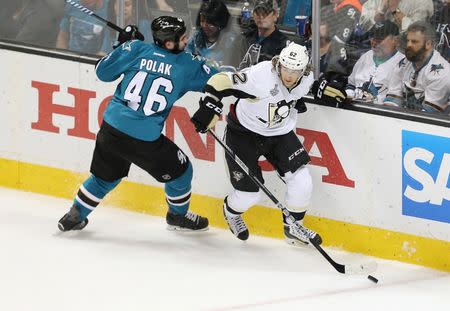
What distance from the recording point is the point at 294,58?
517cm

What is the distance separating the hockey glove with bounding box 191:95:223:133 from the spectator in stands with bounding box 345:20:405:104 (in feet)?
2.00

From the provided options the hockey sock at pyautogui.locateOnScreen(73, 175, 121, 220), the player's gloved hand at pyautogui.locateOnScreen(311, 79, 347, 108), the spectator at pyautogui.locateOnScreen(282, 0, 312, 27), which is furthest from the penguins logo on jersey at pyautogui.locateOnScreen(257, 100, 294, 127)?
the hockey sock at pyautogui.locateOnScreen(73, 175, 121, 220)

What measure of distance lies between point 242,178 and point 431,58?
0.99 m

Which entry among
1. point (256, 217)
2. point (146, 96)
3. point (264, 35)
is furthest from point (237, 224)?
point (264, 35)

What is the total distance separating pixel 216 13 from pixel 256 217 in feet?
3.21

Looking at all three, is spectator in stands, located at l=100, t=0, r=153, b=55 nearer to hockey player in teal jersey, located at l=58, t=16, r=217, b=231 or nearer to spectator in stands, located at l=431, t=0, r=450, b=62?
hockey player in teal jersey, located at l=58, t=16, r=217, b=231

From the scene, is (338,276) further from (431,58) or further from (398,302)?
(431,58)

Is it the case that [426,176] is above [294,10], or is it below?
below

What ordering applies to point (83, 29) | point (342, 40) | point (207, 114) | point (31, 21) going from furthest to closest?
point (31, 21)
point (83, 29)
point (342, 40)
point (207, 114)

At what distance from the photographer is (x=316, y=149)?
5.54 m

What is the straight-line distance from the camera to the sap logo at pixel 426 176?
17.1ft

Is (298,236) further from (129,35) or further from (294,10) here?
(129,35)

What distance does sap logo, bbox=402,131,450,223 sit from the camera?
5211 millimetres

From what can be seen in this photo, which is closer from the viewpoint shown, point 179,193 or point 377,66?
point 377,66
